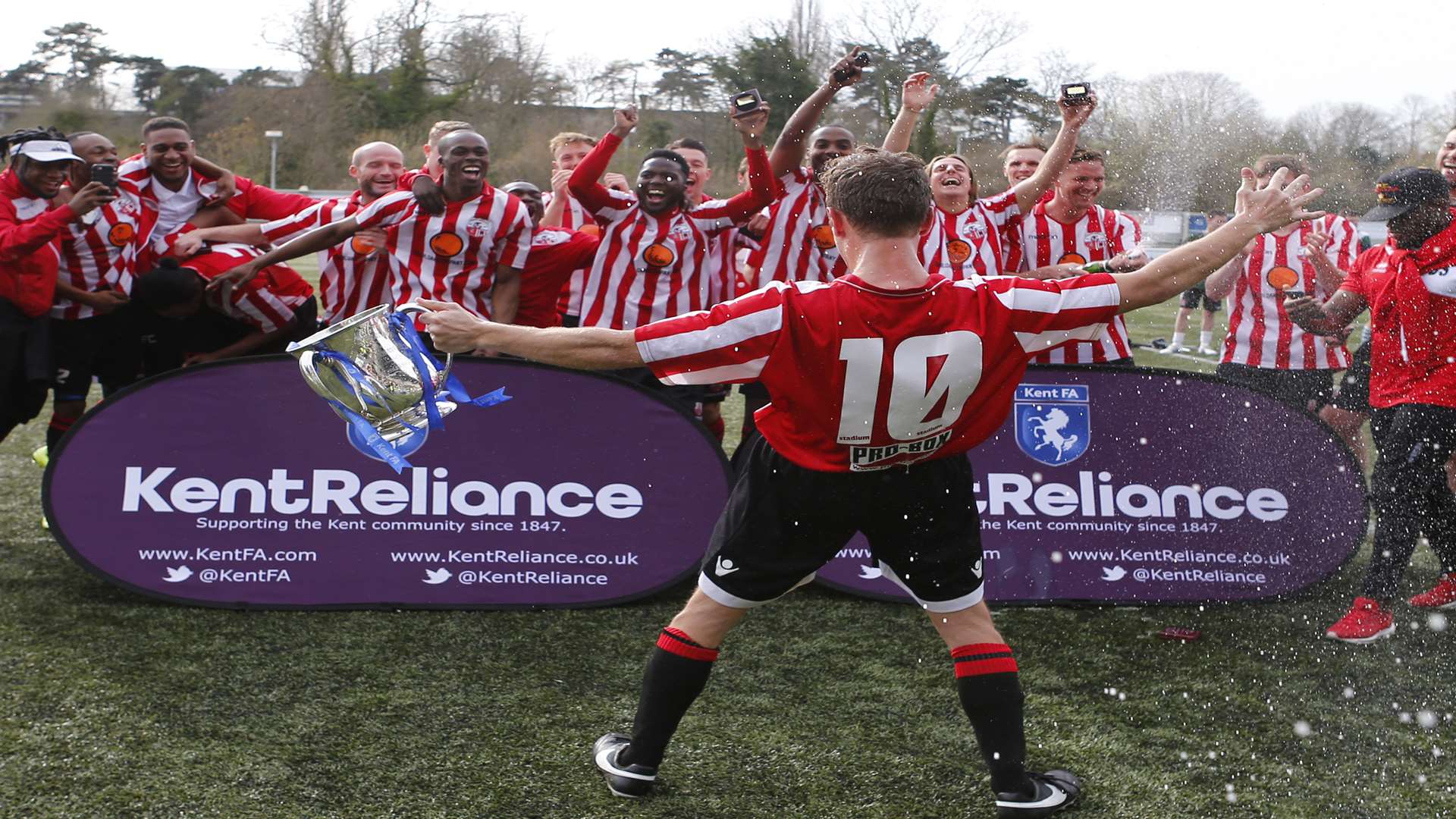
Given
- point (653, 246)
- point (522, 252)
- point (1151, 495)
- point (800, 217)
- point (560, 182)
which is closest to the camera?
point (1151, 495)

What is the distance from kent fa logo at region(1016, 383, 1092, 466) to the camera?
420cm

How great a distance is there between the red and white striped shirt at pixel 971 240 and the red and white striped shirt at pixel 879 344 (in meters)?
2.32

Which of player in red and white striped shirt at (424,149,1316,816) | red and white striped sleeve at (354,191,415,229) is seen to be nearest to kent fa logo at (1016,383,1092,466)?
Answer: player in red and white striped shirt at (424,149,1316,816)

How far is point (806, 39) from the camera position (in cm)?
564

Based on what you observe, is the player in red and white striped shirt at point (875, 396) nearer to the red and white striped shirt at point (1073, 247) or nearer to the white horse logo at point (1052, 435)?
the white horse logo at point (1052, 435)

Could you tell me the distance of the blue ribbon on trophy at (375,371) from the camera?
260 centimetres

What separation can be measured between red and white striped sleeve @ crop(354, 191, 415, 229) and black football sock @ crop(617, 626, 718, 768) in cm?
246

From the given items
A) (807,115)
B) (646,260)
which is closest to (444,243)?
(646,260)

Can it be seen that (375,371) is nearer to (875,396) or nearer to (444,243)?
(875,396)

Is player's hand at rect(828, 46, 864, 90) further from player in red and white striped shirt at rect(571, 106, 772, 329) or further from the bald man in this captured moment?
the bald man

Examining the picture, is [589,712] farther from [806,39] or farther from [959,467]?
[806,39]

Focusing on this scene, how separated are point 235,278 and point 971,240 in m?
2.93

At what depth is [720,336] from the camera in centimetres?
243

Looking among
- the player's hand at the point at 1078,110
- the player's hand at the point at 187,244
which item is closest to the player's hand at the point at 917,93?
the player's hand at the point at 1078,110
